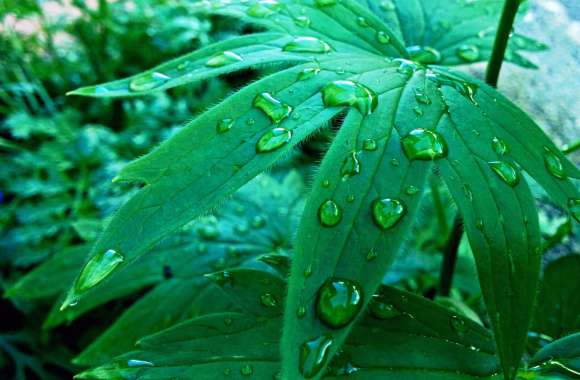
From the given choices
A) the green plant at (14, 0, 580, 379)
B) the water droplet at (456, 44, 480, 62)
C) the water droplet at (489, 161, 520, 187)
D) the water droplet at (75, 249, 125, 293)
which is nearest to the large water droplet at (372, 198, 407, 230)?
the green plant at (14, 0, 580, 379)

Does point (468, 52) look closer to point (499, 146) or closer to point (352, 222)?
point (499, 146)

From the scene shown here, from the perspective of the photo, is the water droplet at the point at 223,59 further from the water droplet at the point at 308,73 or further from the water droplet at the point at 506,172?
the water droplet at the point at 506,172

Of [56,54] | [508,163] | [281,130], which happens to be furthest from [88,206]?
[508,163]

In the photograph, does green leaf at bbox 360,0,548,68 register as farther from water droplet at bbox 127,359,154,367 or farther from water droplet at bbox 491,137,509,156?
water droplet at bbox 127,359,154,367

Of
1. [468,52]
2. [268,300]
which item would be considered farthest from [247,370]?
[468,52]

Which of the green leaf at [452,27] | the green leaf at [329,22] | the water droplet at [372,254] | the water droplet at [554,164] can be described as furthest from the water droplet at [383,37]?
the water droplet at [372,254]
